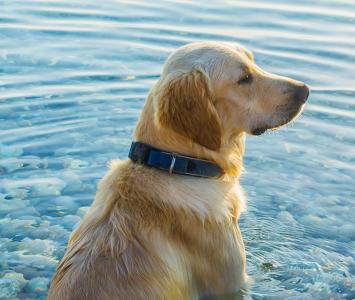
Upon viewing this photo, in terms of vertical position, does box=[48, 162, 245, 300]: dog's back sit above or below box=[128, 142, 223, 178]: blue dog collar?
below

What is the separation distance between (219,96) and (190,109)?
0.33m


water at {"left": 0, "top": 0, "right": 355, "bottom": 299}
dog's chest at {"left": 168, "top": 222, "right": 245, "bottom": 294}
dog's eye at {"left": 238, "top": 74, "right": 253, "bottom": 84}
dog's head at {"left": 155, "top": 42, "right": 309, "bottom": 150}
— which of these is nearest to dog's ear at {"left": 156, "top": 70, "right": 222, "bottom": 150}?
dog's head at {"left": 155, "top": 42, "right": 309, "bottom": 150}

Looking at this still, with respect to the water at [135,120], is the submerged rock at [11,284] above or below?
below

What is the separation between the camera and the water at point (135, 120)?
6039mm

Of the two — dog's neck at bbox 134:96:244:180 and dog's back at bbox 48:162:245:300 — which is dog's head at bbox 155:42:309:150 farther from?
dog's back at bbox 48:162:245:300

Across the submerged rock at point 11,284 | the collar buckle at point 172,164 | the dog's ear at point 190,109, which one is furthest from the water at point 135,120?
the dog's ear at point 190,109

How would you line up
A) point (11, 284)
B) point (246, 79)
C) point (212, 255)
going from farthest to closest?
1. point (11, 284)
2. point (246, 79)
3. point (212, 255)

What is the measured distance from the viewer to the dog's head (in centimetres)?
466

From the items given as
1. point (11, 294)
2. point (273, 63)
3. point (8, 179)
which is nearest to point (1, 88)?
point (8, 179)

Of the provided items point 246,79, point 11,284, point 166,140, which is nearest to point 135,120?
point 11,284

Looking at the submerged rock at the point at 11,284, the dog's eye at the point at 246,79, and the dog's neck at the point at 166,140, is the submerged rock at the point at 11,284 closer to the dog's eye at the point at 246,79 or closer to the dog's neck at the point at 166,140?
the dog's neck at the point at 166,140

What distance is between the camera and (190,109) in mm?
4660

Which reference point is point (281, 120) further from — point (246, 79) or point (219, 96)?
point (219, 96)

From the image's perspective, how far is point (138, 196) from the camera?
4.59m
